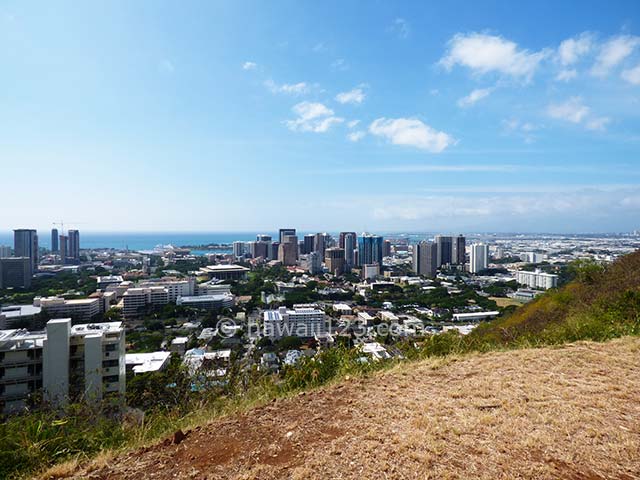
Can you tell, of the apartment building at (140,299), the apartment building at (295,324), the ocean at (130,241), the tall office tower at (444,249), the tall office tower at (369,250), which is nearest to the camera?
the apartment building at (295,324)

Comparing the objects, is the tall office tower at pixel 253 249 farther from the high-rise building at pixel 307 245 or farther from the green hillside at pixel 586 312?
the green hillside at pixel 586 312

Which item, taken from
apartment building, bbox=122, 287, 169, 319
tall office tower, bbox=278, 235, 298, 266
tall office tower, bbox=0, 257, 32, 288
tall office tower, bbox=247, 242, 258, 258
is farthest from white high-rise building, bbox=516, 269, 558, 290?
tall office tower, bbox=0, 257, 32, 288

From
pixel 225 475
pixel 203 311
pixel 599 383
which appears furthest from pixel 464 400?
pixel 203 311

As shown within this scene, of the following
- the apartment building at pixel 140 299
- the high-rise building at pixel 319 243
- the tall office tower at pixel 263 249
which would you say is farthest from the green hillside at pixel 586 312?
the tall office tower at pixel 263 249

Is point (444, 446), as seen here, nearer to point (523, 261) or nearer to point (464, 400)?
point (464, 400)

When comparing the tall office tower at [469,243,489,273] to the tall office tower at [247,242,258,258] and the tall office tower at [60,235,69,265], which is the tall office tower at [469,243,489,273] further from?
the tall office tower at [60,235,69,265]

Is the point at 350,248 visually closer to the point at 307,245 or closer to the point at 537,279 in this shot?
the point at 307,245
